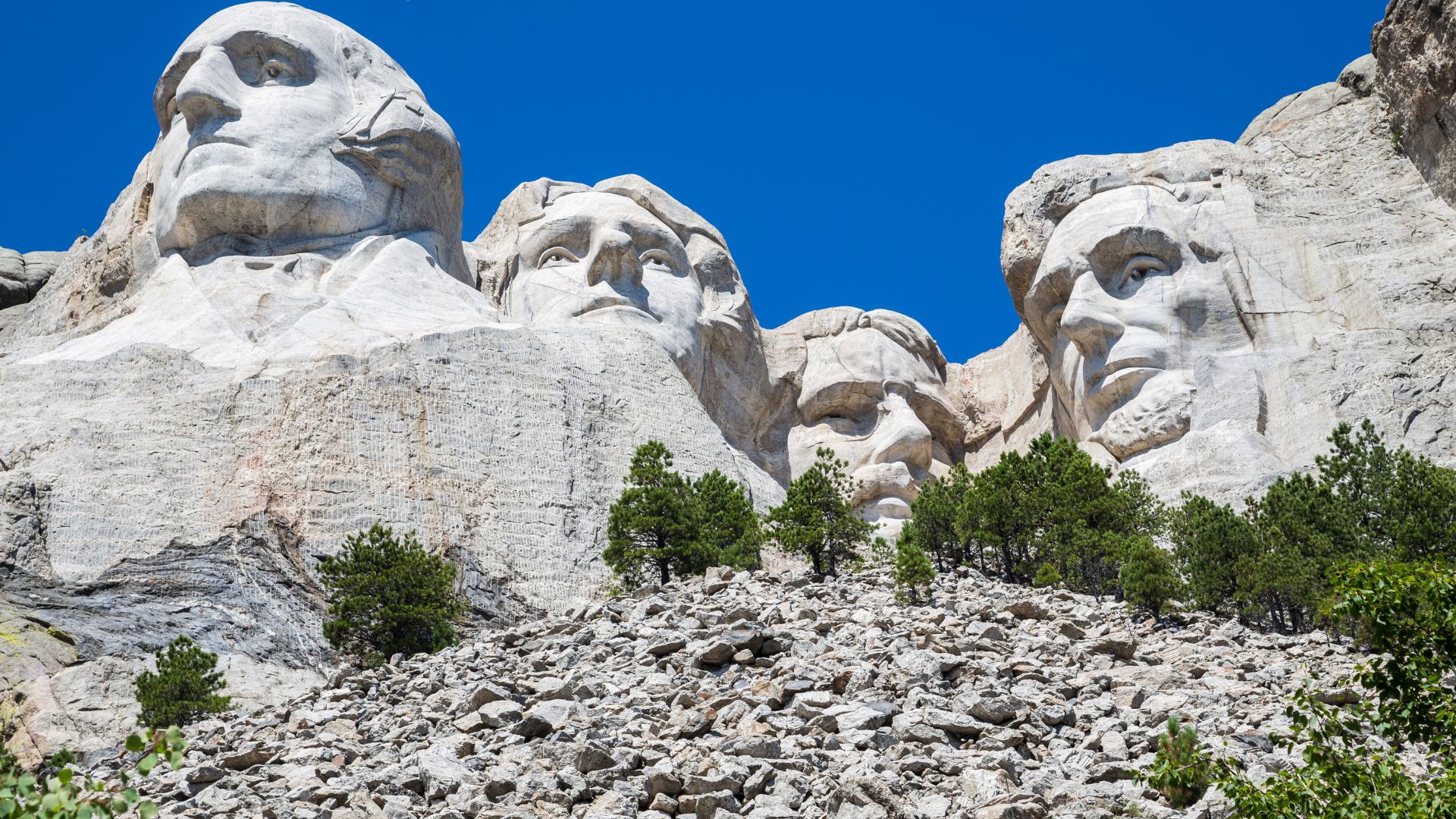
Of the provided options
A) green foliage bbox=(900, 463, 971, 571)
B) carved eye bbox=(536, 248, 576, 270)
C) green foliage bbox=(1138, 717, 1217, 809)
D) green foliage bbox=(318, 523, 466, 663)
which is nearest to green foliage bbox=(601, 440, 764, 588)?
green foliage bbox=(318, 523, 466, 663)

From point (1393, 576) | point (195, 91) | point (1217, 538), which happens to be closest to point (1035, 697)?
point (1393, 576)

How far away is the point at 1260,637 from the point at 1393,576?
26.4ft

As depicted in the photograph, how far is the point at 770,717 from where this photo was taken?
14039mm

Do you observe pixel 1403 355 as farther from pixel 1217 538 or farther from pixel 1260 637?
pixel 1260 637

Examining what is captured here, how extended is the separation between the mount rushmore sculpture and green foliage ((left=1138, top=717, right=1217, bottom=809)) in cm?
1130

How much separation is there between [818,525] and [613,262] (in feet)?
49.5

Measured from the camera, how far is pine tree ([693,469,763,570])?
23.2m

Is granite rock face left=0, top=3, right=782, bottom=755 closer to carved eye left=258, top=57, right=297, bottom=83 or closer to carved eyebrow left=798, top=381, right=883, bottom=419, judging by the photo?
carved eye left=258, top=57, right=297, bottom=83

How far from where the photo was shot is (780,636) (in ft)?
55.0

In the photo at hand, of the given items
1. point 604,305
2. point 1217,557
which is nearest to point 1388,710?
point 1217,557

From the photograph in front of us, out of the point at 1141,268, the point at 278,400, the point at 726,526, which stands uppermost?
the point at 1141,268

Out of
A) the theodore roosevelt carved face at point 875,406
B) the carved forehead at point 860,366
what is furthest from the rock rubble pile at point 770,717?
the carved forehead at point 860,366

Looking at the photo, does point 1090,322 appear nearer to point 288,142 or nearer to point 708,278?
point 708,278

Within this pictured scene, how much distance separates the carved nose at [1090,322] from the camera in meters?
36.4
